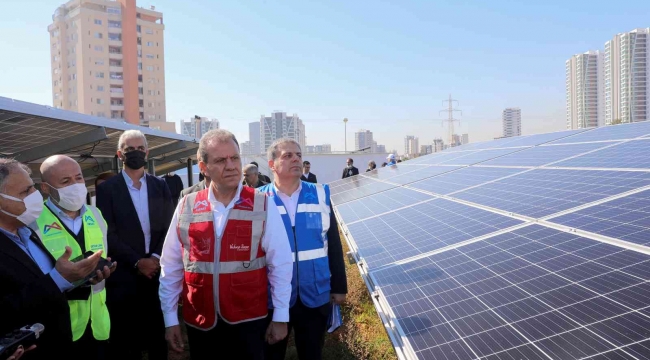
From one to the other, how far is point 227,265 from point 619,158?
5.60m

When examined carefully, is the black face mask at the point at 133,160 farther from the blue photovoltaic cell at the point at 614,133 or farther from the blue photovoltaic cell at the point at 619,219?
the blue photovoltaic cell at the point at 614,133

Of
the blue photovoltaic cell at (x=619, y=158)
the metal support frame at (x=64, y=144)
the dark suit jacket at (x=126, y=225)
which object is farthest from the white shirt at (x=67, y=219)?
the blue photovoltaic cell at (x=619, y=158)

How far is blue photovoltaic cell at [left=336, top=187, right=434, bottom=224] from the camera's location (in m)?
7.36

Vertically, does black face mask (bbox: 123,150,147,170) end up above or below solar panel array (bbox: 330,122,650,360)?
above

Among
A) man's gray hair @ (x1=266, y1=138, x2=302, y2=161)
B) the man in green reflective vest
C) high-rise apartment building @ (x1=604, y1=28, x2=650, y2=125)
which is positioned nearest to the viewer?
the man in green reflective vest

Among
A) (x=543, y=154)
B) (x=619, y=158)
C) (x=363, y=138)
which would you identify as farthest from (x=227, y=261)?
(x=363, y=138)

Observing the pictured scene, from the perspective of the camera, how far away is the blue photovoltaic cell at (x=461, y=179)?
7234 millimetres

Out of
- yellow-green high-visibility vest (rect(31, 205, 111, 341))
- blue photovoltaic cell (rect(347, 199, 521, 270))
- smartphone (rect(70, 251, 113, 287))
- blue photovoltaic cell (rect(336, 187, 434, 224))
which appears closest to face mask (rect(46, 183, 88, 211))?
yellow-green high-visibility vest (rect(31, 205, 111, 341))

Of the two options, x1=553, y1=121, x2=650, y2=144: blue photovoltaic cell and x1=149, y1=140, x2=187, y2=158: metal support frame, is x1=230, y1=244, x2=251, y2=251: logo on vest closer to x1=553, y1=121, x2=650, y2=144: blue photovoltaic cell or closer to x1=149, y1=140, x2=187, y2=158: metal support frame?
x1=553, y1=121, x2=650, y2=144: blue photovoltaic cell

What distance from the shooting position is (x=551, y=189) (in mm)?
5367

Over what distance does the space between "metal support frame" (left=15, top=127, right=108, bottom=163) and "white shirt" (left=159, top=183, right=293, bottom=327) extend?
619 cm

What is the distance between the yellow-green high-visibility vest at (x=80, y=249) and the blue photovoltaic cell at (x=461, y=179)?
5150 millimetres

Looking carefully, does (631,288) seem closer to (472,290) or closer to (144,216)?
(472,290)

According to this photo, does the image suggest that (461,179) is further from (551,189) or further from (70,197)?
(70,197)
